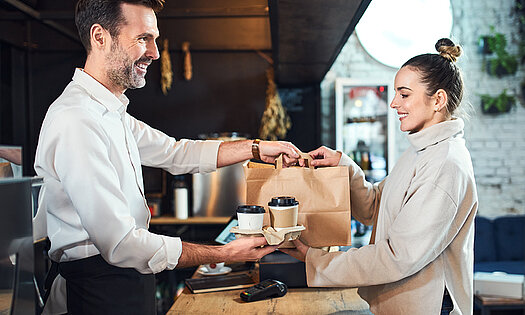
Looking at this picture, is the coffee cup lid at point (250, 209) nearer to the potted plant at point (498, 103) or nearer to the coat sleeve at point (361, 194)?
the coat sleeve at point (361, 194)

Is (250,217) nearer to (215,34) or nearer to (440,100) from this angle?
(440,100)

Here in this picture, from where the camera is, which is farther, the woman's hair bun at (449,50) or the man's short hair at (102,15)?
the woman's hair bun at (449,50)

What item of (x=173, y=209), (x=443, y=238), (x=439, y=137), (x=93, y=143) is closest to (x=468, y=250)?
(x=443, y=238)

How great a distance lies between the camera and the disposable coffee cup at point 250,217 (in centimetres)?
159

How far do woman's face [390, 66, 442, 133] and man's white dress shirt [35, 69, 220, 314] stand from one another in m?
0.98

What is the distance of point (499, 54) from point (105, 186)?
5295mm

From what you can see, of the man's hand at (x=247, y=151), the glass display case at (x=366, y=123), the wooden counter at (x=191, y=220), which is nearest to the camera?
the man's hand at (x=247, y=151)

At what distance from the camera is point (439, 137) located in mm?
1739

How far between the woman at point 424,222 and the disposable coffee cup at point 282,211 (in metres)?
0.20

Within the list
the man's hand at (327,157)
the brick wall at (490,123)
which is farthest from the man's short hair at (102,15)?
the brick wall at (490,123)

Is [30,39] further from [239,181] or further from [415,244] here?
[415,244]

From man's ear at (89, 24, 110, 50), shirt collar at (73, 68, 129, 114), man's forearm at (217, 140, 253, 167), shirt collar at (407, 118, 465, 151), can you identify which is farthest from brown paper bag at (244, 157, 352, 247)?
man's ear at (89, 24, 110, 50)

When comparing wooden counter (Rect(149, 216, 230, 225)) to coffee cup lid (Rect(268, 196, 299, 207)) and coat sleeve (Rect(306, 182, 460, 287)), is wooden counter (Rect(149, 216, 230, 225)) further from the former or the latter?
coffee cup lid (Rect(268, 196, 299, 207))

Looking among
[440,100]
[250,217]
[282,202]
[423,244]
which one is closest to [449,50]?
[440,100]
